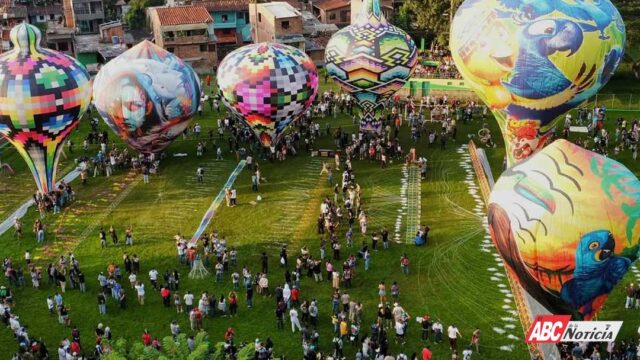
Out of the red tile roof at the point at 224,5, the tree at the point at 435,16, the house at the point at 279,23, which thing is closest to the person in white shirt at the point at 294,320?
the tree at the point at 435,16

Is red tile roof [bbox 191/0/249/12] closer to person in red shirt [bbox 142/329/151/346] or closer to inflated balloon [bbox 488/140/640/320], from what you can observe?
person in red shirt [bbox 142/329/151/346]

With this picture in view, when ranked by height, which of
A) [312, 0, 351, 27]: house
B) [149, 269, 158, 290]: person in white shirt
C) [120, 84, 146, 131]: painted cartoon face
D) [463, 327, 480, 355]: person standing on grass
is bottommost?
[463, 327, 480, 355]: person standing on grass

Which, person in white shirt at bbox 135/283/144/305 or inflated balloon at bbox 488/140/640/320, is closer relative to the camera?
inflated balloon at bbox 488/140/640/320

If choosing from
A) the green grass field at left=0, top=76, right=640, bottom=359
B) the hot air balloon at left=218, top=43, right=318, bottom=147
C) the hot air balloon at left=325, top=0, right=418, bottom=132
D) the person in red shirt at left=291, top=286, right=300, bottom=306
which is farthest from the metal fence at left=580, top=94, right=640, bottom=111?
the person in red shirt at left=291, top=286, right=300, bottom=306

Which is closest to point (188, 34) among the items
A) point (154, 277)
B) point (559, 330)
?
point (154, 277)

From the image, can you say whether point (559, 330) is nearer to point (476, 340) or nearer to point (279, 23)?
point (476, 340)
